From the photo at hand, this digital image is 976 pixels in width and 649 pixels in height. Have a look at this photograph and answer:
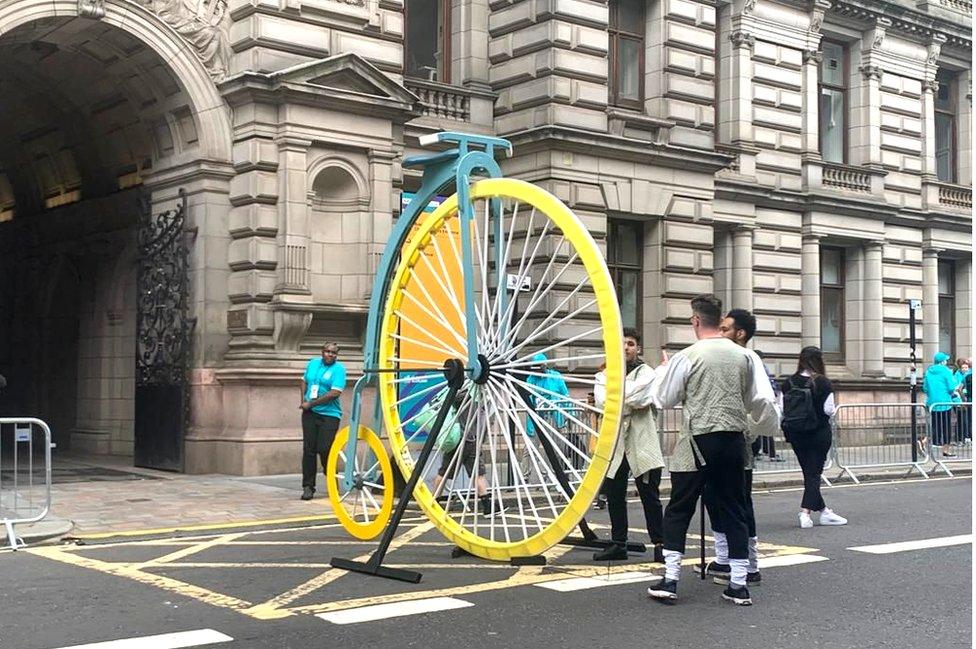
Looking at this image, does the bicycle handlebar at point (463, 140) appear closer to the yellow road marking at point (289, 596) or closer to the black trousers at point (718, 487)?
the black trousers at point (718, 487)

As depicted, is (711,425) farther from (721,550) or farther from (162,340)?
(162,340)

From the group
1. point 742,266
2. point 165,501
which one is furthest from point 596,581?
point 742,266

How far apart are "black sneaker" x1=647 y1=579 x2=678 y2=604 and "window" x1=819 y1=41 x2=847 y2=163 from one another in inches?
820

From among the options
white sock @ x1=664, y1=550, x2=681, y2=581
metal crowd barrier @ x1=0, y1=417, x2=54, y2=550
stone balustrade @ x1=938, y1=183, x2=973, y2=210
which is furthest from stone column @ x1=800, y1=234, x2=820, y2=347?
white sock @ x1=664, y1=550, x2=681, y2=581

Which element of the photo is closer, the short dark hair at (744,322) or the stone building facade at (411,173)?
the short dark hair at (744,322)

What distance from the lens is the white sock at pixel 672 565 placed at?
778cm

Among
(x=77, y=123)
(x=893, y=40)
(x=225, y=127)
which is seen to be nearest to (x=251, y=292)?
(x=225, y=127)

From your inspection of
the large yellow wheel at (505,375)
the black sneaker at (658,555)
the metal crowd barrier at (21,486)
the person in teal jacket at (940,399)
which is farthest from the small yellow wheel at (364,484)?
the person in teal jacket at (940,399)

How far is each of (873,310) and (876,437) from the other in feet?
28.7

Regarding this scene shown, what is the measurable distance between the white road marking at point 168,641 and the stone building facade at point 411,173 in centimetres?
951

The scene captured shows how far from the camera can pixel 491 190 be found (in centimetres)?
900

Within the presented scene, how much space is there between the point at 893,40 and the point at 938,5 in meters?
1.83

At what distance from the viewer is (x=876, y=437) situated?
62.2 feet

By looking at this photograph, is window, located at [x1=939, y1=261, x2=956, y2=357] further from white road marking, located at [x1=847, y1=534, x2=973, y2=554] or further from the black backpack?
white road marking, located at [x1=847, y1=534, x2=973, y2=554]
